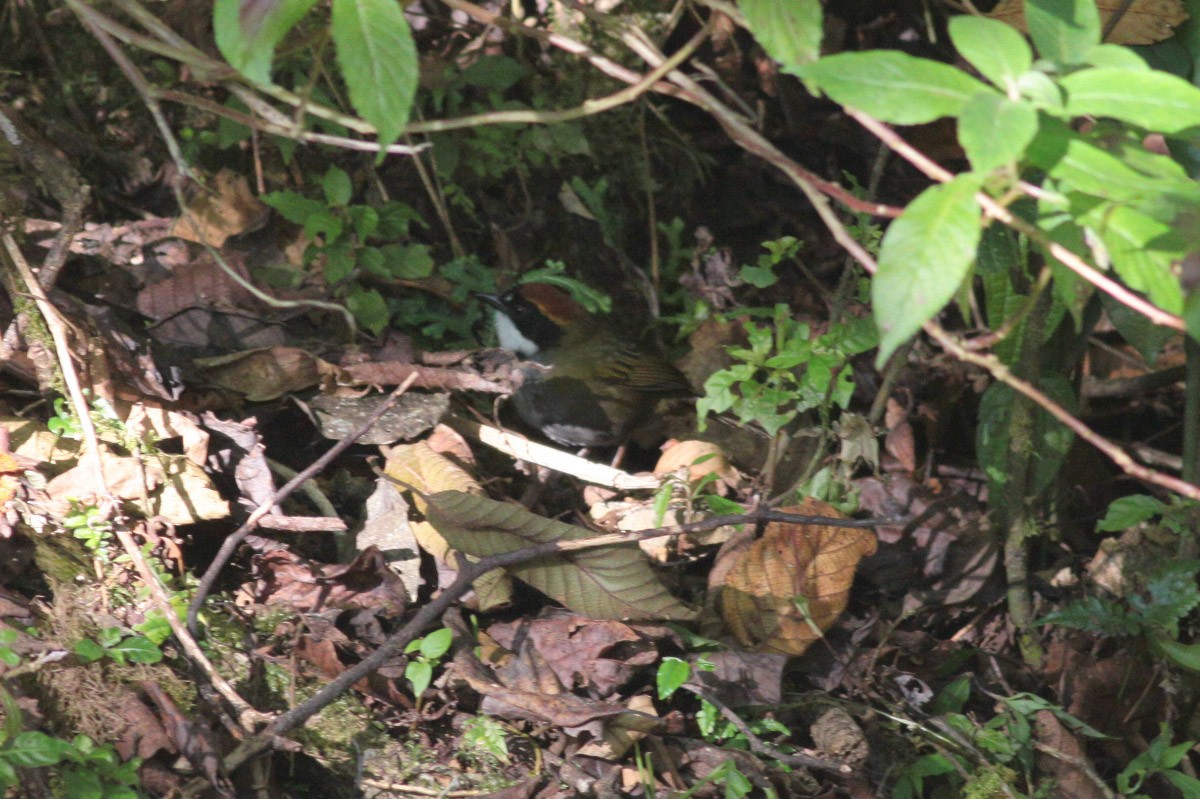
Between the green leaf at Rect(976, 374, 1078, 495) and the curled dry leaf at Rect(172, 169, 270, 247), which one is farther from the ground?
the curled dry leaf at Rect(172, 169, 270, 247)

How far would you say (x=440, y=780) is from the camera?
275cm

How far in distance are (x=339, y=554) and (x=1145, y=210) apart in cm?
242

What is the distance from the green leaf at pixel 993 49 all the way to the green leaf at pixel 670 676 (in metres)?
1.77

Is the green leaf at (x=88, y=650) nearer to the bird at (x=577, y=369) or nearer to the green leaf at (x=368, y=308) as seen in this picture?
the green leaf at (x=368, y=308)

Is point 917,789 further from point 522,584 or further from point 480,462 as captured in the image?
point 480,462

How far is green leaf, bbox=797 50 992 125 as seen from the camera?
1604 millimetres

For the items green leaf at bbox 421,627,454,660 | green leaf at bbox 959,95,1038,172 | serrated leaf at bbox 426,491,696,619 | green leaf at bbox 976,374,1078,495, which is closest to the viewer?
green leaf at bbox 959,95,1038,172

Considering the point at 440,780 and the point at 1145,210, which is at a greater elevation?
the point at 1145,210

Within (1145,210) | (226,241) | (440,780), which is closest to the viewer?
(1145,210)

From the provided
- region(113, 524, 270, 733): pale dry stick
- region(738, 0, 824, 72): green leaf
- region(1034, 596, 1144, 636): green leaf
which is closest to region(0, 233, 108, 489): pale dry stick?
region(113, 524, 270, 733): pale dry stick

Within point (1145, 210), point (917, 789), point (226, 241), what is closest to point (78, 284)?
point (226, 241)

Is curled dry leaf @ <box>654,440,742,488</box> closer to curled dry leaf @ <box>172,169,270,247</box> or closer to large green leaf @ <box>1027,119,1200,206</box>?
curled dry leaf @ <box>172,169,270,247</box>

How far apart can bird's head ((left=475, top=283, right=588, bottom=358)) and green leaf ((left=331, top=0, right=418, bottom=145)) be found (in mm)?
2674

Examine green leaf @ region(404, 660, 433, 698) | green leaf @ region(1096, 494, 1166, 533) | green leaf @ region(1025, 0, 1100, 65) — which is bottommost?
green leaf @ region(404, 660, 433, 698)
